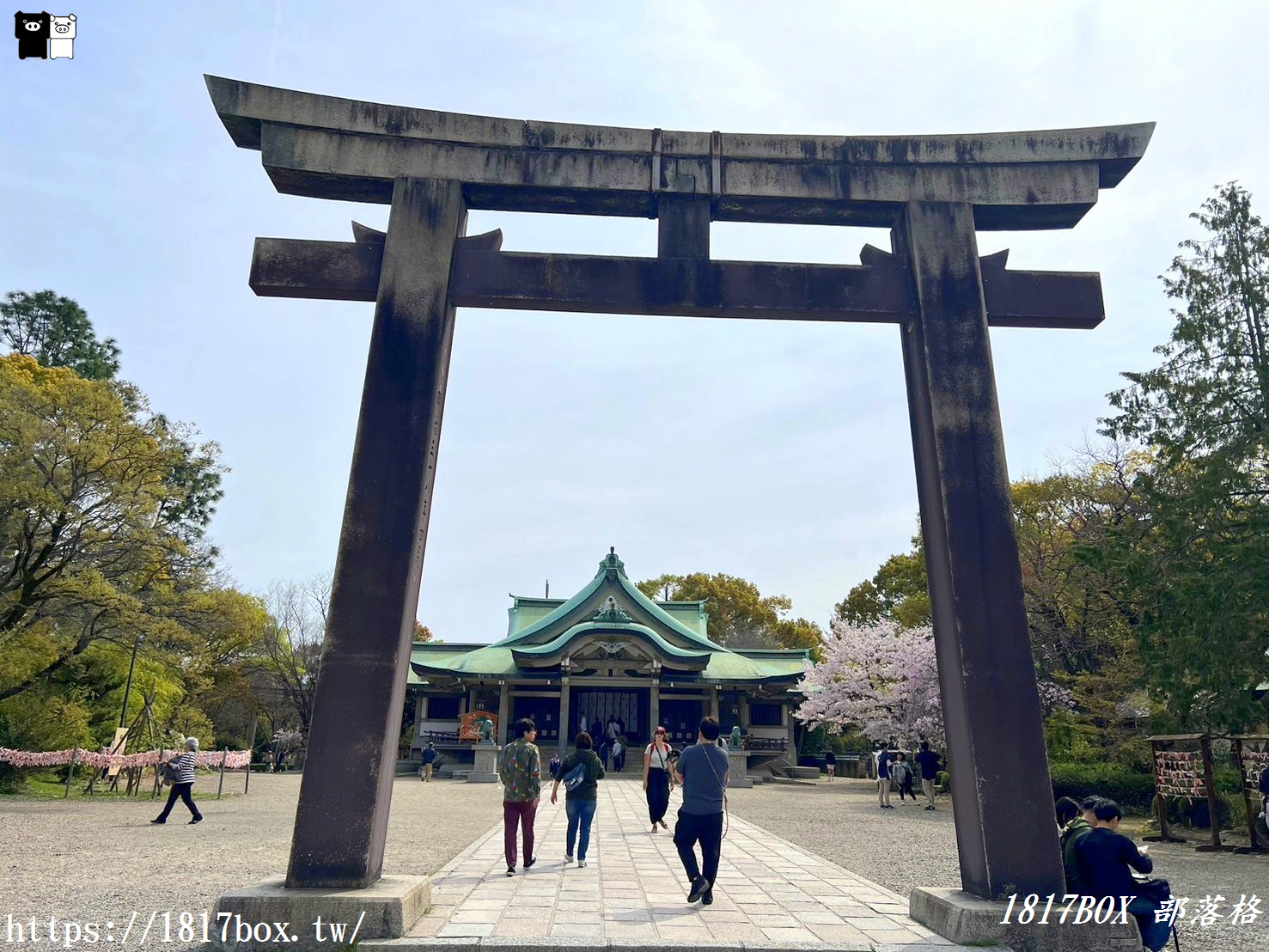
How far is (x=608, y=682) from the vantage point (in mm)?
30578

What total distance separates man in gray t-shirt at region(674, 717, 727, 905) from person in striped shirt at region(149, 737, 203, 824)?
10601mm

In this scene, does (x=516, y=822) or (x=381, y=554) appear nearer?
(x=381, y=554)

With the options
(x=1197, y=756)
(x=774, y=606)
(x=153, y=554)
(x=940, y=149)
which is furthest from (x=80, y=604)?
(x=774, y=606)

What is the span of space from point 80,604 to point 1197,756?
69.2 ft

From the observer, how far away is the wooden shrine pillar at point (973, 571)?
18.1 ft

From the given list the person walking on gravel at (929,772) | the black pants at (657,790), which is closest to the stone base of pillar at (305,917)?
the black pants at (657,790)

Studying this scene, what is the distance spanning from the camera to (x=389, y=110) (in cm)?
653

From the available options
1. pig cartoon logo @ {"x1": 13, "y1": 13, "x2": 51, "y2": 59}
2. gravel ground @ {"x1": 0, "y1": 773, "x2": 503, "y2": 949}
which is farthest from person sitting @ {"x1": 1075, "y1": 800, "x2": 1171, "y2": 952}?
pig cartoon logo @ {"x1": 13, "y1": 13, "x2": 51, "y2": 59}

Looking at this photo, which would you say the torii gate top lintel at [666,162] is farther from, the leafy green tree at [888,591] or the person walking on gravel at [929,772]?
the leafy green tree at [888,591]

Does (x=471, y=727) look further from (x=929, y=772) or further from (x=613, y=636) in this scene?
(x=929, y=772)

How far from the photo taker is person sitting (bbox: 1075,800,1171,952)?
521 centimetres

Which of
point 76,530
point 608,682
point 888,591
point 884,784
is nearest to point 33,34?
point 76,530

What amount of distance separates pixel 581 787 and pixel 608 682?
22.2m

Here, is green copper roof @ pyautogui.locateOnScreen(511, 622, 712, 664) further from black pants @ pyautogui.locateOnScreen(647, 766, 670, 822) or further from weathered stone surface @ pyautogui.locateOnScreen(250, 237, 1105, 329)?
weathered stone surface @ pyautogui.locateOnScreen(250, 237, 1105, 329)
